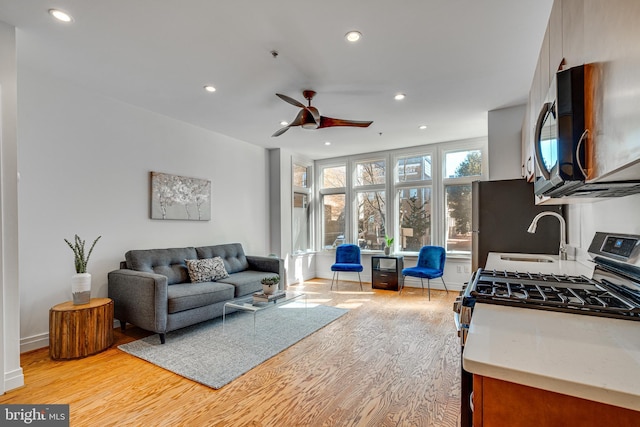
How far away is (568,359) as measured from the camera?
0.73m

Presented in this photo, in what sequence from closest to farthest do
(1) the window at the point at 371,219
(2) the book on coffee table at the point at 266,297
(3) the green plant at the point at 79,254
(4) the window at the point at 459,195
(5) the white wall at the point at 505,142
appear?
(3) the green plant at the point at 79,254
(2) the book on coffee table at the point at 266,297
(5) the white wall at the point at 505,142
(4) the window at the point at 459,195
(1) the window at the point at 371,219

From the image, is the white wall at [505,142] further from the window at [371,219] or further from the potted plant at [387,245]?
the window at [371,219]

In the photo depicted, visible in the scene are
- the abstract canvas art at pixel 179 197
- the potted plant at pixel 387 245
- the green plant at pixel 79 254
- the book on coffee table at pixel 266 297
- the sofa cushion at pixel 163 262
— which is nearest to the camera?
the green plant at pixel 79 254

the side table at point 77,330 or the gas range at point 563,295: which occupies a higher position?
the gas range at point 563,295

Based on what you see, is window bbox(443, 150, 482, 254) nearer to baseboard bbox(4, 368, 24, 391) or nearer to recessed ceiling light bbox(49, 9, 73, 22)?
recessed ceiling light bbox(49, 9, 73, 22)

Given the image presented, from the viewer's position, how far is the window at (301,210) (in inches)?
244

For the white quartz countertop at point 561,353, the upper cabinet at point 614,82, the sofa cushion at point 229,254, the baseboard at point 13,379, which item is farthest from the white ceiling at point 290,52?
the baseboard at point 13,379

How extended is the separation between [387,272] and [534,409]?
4.84 m

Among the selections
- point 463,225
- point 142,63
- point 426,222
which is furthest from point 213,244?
point 463,225

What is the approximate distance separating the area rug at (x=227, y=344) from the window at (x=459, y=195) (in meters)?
2.70

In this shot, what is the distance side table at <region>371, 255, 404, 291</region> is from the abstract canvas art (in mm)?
3067

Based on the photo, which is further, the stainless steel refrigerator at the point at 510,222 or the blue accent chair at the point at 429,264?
the blue accent chair at the point at 429,264

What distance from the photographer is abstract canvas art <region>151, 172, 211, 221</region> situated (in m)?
3.92

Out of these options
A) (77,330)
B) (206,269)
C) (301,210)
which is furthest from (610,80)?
(301,210)
